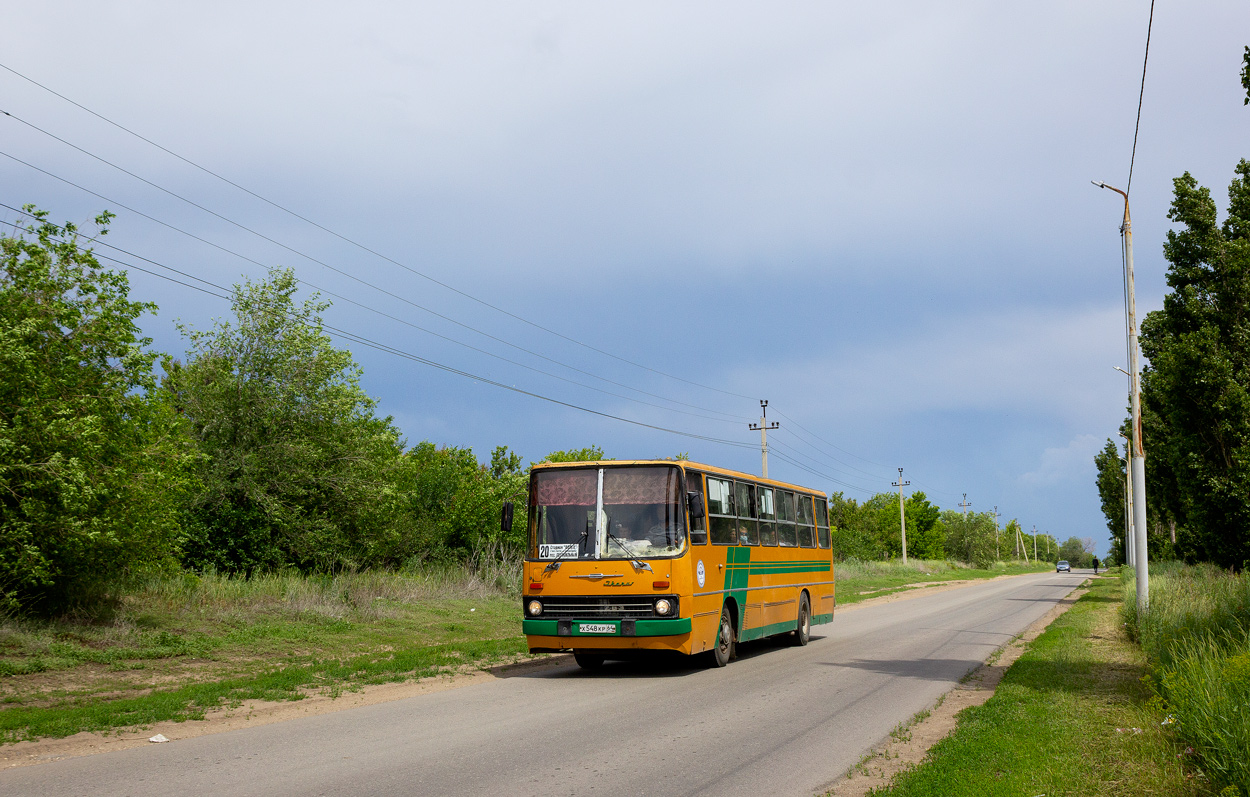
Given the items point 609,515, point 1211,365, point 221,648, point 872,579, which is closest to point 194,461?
point 221,648

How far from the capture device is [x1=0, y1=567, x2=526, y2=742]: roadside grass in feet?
35.0

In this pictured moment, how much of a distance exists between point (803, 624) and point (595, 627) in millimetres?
7688

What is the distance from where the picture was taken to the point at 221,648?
49.3 feet

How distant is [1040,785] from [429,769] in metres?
4.63

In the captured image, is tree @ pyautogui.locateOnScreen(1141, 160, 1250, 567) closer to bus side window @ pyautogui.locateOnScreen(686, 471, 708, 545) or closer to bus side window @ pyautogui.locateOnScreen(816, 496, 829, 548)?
bus side window @ pyautogui.locateOnScreen(816, 496, 829, 548)

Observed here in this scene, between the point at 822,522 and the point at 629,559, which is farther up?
the point at 822,522

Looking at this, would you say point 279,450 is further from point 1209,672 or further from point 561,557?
point 1209,672

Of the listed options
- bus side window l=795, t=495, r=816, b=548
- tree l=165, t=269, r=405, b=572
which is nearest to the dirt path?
bus side window l=795, t=495, r=816, b=548

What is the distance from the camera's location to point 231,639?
15609 mm

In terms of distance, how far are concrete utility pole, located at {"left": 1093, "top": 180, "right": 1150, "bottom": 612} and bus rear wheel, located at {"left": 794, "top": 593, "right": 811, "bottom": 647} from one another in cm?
631

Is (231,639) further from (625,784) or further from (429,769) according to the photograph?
(625,784)

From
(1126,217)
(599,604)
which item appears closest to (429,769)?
(599,604)

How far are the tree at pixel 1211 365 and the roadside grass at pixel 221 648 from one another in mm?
16362

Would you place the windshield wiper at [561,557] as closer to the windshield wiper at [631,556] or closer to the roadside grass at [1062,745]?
the windshield wiper at [631,556]
